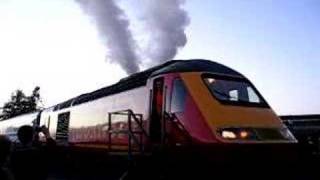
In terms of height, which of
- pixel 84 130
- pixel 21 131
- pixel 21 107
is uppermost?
pixel 21 107

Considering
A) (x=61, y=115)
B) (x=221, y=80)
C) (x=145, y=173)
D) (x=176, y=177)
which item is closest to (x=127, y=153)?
(x=145, y=173)

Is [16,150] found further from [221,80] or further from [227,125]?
[221,80]

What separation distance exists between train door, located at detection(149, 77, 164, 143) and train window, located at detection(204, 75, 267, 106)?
3.86ft

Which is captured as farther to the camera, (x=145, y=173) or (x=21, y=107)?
(x=21, y=107)

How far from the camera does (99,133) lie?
1662 centimetres

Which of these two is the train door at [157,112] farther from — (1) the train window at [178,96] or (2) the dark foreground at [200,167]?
(2) the dark foreground at [200,167]

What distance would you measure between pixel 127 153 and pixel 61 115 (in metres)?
10.3

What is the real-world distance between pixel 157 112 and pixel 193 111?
1.49m

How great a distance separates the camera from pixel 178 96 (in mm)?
12141

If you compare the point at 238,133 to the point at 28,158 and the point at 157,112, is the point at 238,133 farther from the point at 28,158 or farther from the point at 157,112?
the point at 28,158

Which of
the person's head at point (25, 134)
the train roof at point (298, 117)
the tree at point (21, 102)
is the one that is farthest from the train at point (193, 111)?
the tree at point (21, 102)

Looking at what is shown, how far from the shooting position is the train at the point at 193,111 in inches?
442

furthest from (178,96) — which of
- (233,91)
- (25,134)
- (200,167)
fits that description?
(25,134)

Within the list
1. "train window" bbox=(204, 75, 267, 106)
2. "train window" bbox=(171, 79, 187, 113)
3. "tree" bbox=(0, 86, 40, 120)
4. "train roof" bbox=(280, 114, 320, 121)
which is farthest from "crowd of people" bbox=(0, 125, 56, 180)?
"tree" bbox=(0, 86, 40, 120)
